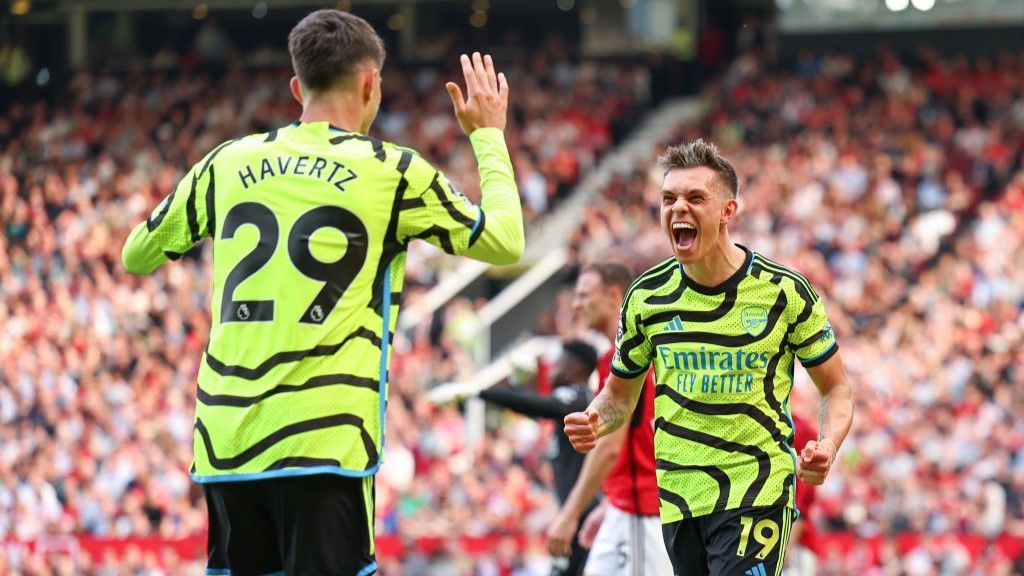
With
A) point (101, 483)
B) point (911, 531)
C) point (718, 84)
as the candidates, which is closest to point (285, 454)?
point (911, 531)

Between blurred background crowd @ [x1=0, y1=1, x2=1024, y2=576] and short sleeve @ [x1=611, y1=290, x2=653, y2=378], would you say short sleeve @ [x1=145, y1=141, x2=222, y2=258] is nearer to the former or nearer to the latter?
short sleeve @ [x1=611, y1=290, x2=653, y2=378]

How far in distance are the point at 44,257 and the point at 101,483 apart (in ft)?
19.8

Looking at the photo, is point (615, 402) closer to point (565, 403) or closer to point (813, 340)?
point (813, 340)

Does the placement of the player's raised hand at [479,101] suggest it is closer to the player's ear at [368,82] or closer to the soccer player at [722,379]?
the player's ear at [368,82]

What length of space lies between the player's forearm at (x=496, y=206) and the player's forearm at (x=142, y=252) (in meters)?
0.98

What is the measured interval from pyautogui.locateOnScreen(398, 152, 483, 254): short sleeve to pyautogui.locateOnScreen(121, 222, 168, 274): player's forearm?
2.59 feet

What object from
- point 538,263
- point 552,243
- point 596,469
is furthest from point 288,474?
point 552,243

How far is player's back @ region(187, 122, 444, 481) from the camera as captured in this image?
474 centimetres

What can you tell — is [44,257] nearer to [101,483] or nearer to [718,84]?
[101,483]

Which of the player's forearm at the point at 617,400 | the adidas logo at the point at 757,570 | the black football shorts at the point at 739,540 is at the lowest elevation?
the adidas logo at the point at 757,570

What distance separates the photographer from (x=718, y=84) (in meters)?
31.3

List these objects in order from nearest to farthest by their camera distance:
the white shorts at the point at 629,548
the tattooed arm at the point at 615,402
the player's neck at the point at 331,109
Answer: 1. the player's neck at the point at 331,109
2. the tattooed arm at the point at 615,402
3. the white shorts at the point at 629,548

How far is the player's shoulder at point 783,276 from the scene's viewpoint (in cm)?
608

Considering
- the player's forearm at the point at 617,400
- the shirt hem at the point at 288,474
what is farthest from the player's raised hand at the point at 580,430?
the shirt hem at the point at 288,474
